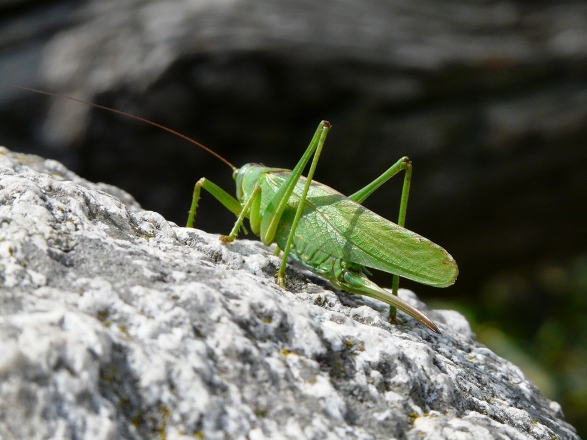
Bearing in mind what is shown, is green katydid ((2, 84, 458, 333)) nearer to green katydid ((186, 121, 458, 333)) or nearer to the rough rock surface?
green katydid ((186, 121, 458, 333))

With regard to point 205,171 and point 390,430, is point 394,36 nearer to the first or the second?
point 205,171

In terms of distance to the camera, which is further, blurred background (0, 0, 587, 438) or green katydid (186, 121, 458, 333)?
blurred background (0, 0, 587, 438)

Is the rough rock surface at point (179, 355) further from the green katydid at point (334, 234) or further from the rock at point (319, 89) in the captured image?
the rock at point (319, 89)

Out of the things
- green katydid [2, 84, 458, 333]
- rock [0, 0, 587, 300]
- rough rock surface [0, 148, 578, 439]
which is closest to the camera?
rough rock surface [0, 148, 578, 439]

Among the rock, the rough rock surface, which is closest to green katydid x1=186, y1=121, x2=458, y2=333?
the rough rock surface

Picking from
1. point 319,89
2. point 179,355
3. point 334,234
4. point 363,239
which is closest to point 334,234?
point 334,234

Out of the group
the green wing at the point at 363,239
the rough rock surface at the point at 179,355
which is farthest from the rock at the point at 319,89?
the rough rock surface at the point at 179,355
